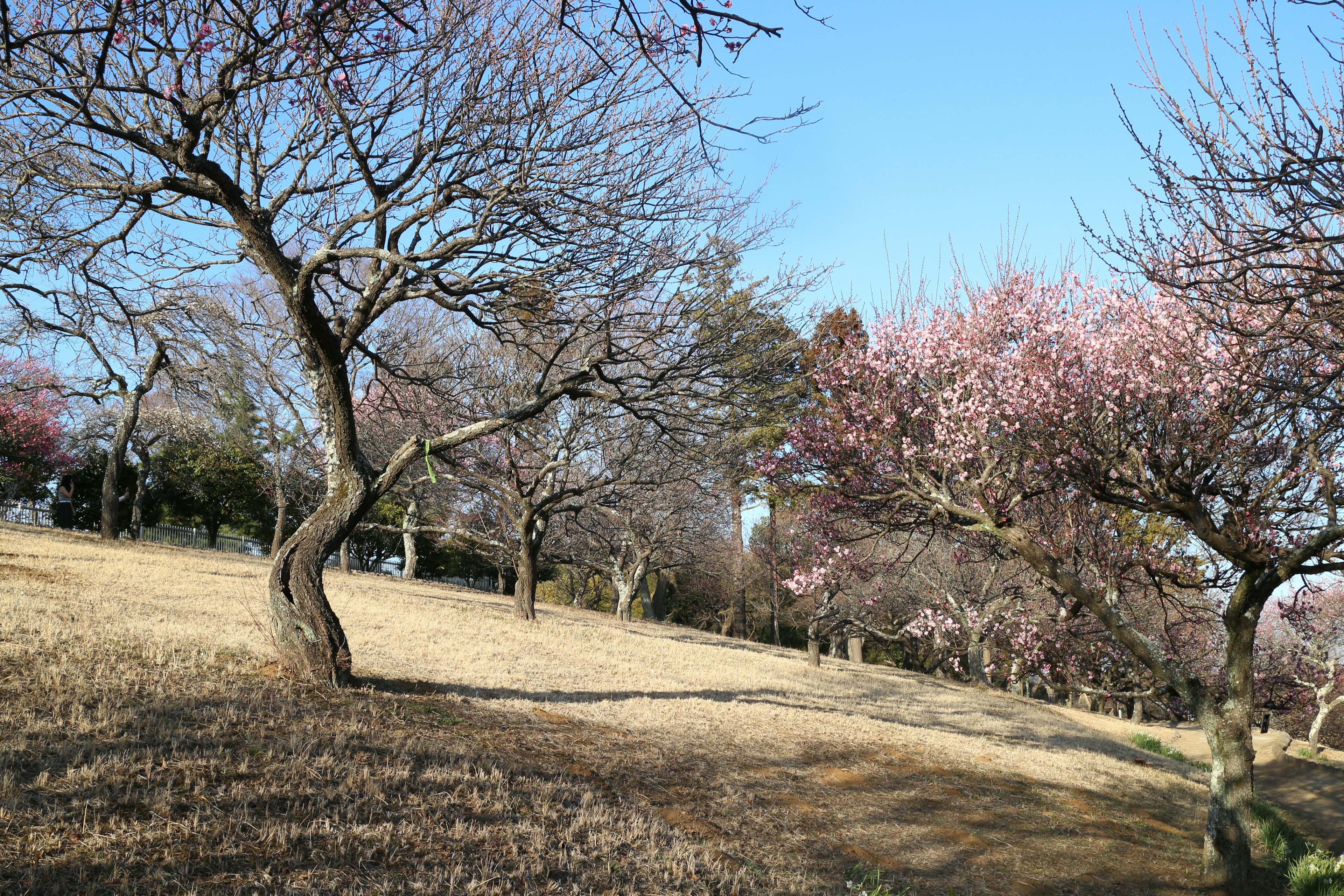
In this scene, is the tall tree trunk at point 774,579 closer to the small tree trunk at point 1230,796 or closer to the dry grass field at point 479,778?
the dry grass field at point 479,778

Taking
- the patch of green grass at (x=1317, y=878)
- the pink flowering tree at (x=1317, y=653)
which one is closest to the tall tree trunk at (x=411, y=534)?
the patch of green grass at (x=1317, y=878)

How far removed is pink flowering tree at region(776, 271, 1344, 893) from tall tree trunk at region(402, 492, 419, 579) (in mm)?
15323

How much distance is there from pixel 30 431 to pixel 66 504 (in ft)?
8.23

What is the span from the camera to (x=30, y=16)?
20.3 ft

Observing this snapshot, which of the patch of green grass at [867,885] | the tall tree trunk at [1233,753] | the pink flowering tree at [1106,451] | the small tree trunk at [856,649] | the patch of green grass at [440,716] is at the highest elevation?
the pink flowering tree at [1106,451]

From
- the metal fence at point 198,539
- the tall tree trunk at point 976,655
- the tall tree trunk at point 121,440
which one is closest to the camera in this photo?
the tall tree trunk at point 121,440

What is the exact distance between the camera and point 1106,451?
7.70 meters

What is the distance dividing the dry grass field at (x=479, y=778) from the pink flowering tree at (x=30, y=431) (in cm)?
1129

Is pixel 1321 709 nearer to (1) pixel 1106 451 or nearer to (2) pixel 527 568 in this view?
(1) pixel 1106 451

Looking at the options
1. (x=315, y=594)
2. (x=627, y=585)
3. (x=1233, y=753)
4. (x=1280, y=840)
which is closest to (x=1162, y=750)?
(x=1280, y=840)

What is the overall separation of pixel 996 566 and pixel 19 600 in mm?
16988

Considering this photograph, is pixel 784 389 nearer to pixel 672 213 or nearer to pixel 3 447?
pixel 672 213

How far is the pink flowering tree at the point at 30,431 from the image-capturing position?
21562 millimetres

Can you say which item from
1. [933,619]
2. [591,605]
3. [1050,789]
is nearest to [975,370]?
[1050,789]
